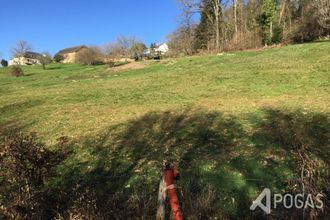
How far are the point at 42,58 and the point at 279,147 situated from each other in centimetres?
7022

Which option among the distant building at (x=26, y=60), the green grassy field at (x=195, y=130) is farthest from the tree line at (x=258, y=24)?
the distant building at (x=26, y=60)

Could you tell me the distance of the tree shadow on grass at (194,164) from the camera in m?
6.01

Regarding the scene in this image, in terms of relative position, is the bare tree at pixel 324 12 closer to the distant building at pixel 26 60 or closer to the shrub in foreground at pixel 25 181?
the shrub in foreground at pixel 25 181

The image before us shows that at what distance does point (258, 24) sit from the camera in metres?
42.0

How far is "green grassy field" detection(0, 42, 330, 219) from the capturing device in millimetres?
6828

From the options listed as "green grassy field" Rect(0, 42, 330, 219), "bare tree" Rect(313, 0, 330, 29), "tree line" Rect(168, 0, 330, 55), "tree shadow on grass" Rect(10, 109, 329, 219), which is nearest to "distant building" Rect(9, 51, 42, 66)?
"tree line" Rect(168, 0, 330, 55)

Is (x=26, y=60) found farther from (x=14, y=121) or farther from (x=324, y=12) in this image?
(x=14, y=121)

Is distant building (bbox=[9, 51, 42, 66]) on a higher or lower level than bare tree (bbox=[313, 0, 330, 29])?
lower

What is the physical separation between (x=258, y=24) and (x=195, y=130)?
35.2 meters

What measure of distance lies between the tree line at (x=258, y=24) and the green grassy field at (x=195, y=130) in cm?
1901

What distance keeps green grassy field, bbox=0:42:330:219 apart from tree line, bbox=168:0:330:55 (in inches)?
748

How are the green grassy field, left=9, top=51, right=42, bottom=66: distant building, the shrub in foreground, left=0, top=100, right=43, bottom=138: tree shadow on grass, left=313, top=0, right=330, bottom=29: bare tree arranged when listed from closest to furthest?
the shrub in foreground
the green grassy field
left=0, top=100, right=43, bottom=138: tree shadow on grass
left=313, top=0, right=330, bottom=29: bare tree
left=9, top=51, right=42, bottom=66: distant building

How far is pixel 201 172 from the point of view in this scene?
7.28 metres

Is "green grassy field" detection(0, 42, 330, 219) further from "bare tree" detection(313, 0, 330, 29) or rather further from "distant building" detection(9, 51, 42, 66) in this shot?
"distant building" detection(9, 51, 42, 66)
